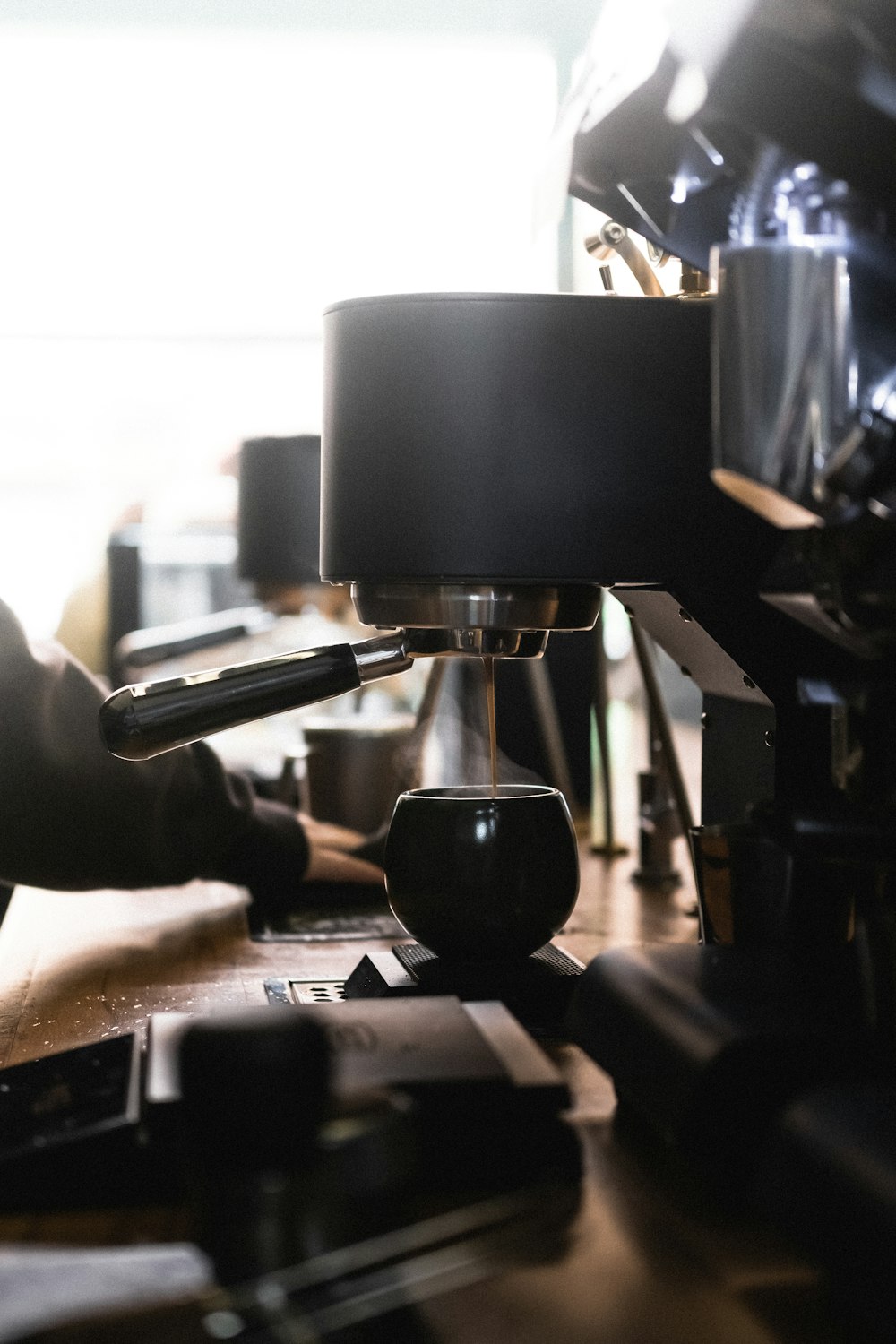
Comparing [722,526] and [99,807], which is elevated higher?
[722,526]

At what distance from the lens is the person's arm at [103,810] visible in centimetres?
94

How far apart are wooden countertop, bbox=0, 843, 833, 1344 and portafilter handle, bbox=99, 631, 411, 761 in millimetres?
148

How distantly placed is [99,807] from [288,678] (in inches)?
14.4

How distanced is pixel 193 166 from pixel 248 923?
2537 millimetres

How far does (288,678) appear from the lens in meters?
0.65

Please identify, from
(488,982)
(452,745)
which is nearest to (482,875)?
(488,982)

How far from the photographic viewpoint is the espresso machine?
0.42m

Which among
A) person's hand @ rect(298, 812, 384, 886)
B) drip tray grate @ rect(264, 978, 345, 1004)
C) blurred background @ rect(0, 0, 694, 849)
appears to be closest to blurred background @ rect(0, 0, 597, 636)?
blurred background @ rect(0, 0, 694, 849)

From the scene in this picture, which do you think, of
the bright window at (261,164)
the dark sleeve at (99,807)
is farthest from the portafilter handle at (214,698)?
the bright window at (261,164)

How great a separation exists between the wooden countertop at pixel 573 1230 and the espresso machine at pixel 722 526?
18 millimetres

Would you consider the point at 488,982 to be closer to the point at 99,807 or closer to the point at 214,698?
the point at 214,698

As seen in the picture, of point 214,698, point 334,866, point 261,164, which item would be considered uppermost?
point 261,164

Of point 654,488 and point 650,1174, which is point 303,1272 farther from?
point 654,488

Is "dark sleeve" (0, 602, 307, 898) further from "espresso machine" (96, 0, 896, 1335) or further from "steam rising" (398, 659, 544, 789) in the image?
"espresso machine" (96, 0, 896, 1335)
